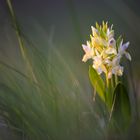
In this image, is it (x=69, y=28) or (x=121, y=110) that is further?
(x=69, y=28)

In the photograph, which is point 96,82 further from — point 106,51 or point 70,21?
point 70,21

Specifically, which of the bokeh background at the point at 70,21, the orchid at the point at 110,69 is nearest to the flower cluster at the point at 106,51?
the orchid at the point at 110,69

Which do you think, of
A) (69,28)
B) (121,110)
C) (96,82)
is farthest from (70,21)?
(121,110)

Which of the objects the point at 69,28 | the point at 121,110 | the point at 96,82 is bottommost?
the point at 121,110

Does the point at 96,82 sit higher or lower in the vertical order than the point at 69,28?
lower

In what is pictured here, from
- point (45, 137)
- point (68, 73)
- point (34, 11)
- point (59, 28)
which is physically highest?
point (34, 11)

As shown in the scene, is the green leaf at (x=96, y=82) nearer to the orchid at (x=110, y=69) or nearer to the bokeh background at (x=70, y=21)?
the orchid at (x=110, y=69)

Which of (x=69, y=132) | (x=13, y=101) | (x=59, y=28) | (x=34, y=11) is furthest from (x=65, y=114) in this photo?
(x=34, y=11)

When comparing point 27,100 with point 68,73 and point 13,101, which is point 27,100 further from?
point 68,73
